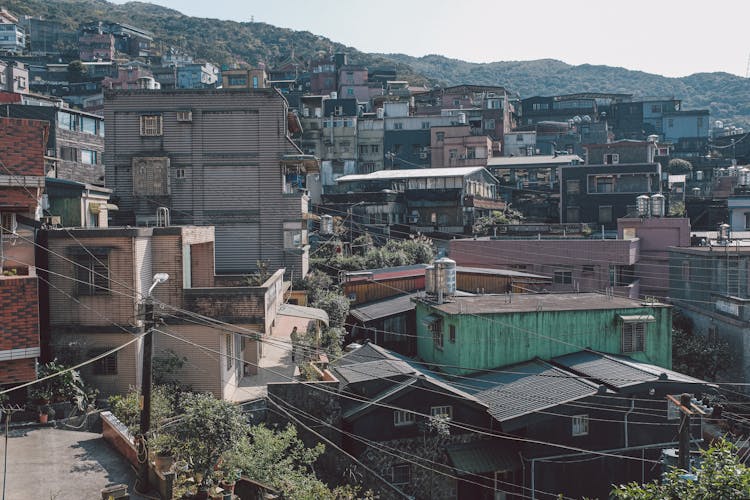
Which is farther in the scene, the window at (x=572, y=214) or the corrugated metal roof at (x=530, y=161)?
the corrugated metal roof at (x=530, y=161)

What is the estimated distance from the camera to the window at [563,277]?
40875 mm

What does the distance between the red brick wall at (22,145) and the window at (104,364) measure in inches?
260

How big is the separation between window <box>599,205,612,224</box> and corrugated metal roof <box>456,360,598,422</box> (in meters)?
31.2

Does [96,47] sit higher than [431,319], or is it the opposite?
[96,47]

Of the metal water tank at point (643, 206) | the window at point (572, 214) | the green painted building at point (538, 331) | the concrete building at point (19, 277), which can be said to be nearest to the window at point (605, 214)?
the window at point (572, 214)

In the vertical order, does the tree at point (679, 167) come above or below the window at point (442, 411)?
above

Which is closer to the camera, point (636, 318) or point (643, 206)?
point (636, 318)

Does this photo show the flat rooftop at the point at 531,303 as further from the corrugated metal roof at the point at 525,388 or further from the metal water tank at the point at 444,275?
the corrugated metal roof at the point at 525,388

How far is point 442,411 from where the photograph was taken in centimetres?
2164

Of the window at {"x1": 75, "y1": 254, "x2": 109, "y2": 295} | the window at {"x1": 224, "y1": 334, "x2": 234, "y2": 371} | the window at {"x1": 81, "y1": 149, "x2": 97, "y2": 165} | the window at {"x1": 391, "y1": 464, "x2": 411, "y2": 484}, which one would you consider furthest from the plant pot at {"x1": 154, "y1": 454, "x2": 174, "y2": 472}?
the window at {"x1": 81, "y1": 149, "x2": 97, "y2": 165}

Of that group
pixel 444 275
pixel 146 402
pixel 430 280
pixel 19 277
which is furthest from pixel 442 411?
pixel 19 277

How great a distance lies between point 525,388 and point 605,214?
3439 centimetres

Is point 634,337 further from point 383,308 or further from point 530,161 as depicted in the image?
point 530,161

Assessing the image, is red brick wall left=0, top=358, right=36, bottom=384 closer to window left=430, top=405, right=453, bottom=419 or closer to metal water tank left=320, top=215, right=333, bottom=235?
window left=430, top=405, right=453, bottom=419
